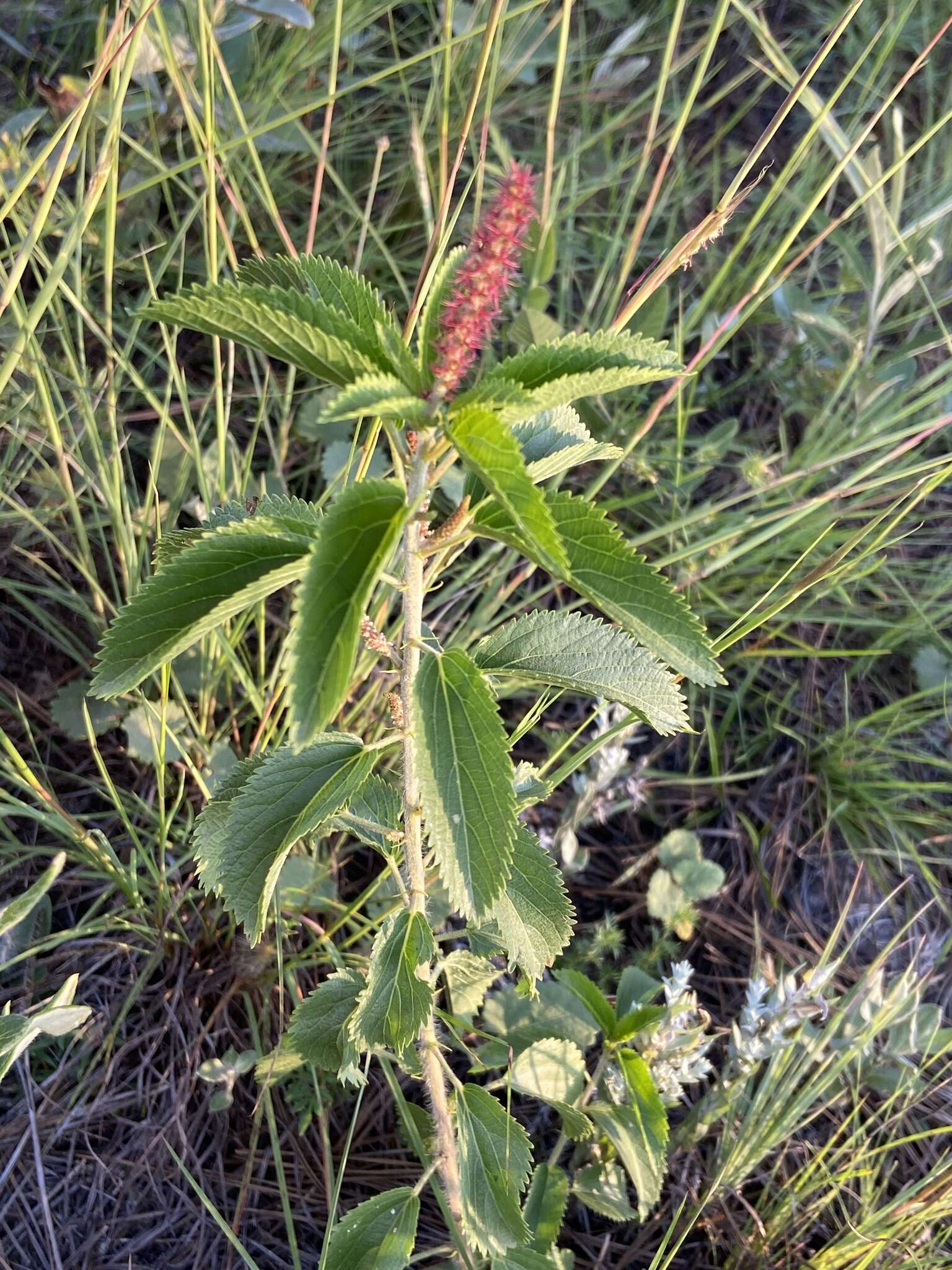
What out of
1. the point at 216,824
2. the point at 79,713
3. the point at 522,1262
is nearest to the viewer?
the point at 216,824

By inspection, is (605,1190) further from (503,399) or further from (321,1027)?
(503,399)

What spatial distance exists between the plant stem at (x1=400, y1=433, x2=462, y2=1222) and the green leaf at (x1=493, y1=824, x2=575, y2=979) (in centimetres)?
11

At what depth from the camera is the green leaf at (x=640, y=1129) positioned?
1.38 meters

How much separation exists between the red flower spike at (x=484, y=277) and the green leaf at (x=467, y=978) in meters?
0.77

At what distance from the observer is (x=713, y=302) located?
2.45 metres

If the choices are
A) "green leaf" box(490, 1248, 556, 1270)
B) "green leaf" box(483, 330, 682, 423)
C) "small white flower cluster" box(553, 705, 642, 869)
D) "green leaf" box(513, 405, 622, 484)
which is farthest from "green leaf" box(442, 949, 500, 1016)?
"green leaf" box(483, 330, 682, 423)

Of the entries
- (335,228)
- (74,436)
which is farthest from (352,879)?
(335,228)

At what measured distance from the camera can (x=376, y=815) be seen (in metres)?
1.27

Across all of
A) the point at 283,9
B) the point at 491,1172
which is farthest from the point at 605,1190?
the point at 283,9

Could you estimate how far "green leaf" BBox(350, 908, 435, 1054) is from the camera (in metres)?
1.09

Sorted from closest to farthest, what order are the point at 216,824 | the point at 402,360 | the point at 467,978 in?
the point at 402,360 → the point at 216,824 → the point at 467,978

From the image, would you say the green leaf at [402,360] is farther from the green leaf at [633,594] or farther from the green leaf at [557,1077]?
the green leaf at [557,1077]

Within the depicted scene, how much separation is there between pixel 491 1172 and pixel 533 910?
35cm

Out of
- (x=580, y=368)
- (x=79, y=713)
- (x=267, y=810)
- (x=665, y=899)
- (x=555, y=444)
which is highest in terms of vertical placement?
(x=580, y=368)
